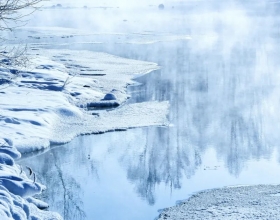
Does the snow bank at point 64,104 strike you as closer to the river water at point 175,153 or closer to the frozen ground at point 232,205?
the river water at point 175,153

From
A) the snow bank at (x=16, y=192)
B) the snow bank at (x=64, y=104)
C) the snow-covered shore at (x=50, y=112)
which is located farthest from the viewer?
the snow bank at (x=64, y=104)

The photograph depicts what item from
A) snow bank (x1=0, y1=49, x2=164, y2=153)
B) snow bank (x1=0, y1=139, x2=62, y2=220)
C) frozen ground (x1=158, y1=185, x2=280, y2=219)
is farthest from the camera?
snow bank (x1=0, y1=49, x2=164, y2=153)

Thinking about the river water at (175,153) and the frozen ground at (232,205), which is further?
Result: the river water at (175,153)

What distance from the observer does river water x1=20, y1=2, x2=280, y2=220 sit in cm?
875

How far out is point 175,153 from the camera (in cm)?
1092

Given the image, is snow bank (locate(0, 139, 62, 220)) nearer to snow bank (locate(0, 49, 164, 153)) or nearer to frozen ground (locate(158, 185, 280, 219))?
snow bank (locate(0, 49, 164, 153))

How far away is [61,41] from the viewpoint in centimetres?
3100

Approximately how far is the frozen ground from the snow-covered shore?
1.93m

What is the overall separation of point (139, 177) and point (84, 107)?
5.31 metres

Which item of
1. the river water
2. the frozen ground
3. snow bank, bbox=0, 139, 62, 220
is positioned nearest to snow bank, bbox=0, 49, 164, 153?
the river water

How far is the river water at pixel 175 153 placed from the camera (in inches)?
344

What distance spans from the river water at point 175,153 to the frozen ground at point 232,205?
0.31m

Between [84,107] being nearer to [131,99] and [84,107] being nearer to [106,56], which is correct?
[131,99]

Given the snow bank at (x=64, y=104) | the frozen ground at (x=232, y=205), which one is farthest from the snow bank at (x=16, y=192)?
the frozen ground at (x=232, y=205)
